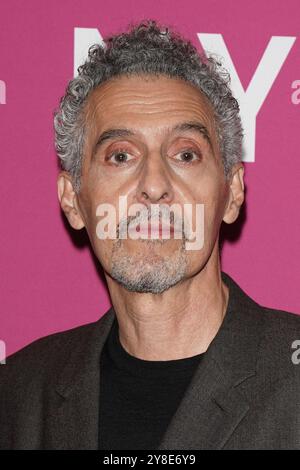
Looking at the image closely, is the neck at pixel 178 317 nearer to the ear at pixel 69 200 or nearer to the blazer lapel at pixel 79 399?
the blazer lapel at pixel 79 399

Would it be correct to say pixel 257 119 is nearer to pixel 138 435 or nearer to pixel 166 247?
pixel 166 247

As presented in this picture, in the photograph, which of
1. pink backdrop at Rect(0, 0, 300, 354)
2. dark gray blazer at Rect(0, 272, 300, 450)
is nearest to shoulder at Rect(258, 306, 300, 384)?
dark gray blazer at Rect(0, 272, 300, 450)

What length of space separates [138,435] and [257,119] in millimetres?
1016

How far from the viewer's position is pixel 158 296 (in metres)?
2.24

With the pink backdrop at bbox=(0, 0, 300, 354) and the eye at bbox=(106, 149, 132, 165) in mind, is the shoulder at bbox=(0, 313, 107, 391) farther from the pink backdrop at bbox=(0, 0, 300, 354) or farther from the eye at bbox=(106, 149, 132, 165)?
the eye at bbox=(106, 149, 132, 165)

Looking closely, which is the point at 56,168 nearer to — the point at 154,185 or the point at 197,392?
the point at 154,185

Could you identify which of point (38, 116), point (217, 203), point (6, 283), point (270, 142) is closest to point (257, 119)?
point (270, 142)

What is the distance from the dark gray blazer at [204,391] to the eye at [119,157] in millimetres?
428

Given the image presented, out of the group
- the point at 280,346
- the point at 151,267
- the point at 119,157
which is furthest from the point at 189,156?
the point at 280,346

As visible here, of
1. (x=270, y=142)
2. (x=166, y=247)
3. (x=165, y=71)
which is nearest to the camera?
(x=166, y=247)

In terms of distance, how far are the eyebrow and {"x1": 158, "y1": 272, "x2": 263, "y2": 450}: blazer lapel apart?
474 mm

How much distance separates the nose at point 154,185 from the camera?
82.9 inches

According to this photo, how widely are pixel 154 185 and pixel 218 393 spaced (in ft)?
1.69
